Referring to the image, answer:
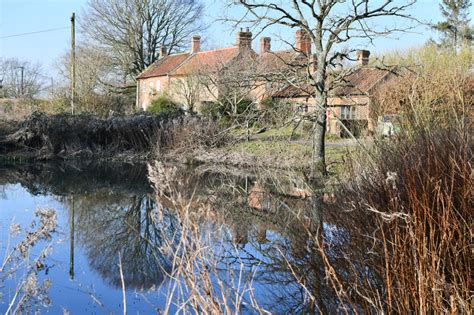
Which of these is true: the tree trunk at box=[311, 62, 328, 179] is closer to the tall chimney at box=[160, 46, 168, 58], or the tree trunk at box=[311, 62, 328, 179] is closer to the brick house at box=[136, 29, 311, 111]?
the brick house at box=[136, 29, 311, 111]

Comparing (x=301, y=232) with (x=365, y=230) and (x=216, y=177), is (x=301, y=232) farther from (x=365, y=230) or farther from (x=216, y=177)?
(x=216, y=177)

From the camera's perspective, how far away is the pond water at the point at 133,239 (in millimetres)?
4859

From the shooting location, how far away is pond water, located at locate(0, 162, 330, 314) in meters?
4.86

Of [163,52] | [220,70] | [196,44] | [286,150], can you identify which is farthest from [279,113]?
[163,52]

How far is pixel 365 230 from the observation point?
4.71 meters

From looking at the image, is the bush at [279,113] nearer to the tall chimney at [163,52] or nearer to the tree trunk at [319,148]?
the tree trunk at [319,148]

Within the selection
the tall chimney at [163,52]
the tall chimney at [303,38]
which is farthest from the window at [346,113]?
the tall chimney at [163,52]

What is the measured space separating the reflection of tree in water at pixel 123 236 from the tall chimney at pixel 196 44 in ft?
100

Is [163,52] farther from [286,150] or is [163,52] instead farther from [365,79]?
[286,150]

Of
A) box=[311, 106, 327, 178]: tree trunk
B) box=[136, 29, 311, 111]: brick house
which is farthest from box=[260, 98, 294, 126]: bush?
box=[311, 106, 327, 178]: tree trunk

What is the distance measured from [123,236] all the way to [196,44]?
35.3 meters

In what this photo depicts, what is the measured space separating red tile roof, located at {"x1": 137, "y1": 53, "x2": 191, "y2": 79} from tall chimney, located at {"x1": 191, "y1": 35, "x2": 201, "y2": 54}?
0.59m

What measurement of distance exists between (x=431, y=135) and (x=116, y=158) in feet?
63.2

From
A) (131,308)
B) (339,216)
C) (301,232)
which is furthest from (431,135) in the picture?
(131,308)
